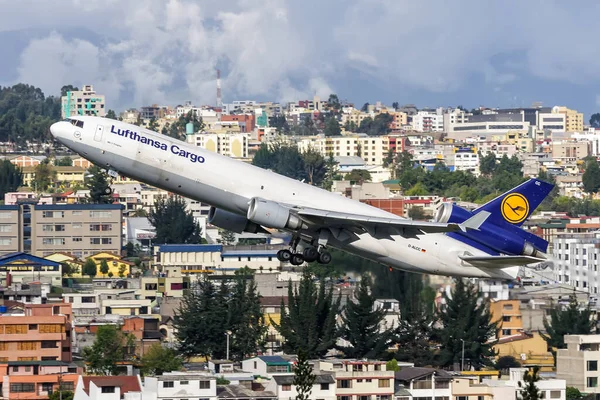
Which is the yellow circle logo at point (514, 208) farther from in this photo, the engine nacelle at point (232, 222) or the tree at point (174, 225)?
the tree at point (174, 225)

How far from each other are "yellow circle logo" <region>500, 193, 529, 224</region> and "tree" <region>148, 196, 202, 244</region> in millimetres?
128439

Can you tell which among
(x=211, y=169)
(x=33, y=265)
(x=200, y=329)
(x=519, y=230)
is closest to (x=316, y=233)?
(x=211, y=169)

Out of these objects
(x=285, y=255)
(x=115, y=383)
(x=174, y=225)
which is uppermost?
(x=174, y=225)

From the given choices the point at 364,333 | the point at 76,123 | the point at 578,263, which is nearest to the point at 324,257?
the point at 76,123

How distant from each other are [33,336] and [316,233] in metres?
39.5

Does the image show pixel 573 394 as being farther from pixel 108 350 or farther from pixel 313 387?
pixel 108 350

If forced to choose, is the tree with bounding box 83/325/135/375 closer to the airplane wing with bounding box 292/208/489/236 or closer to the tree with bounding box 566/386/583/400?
the tree with bounding box 566/386/583/400

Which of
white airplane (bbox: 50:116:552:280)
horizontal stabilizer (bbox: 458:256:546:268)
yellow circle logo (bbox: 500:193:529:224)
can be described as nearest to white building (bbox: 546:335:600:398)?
yellow circle logo (bbox: 500:193:529:224)

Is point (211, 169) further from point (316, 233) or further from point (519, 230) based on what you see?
point (519, 230)

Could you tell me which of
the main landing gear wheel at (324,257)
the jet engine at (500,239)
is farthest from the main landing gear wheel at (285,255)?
the jet engine at (500,239)

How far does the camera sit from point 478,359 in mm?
110625

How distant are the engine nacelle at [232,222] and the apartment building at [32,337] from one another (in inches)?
1427

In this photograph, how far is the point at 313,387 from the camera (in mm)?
83188

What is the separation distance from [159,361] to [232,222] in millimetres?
38263
